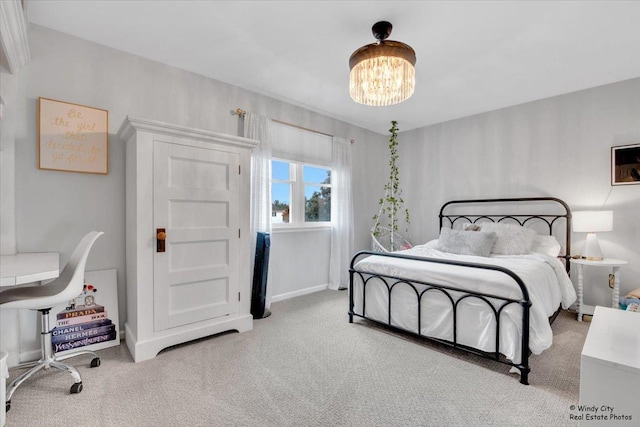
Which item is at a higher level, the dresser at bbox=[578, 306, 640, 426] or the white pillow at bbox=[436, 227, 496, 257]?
the white pillow at bbox=[436, 227, 496, 257]

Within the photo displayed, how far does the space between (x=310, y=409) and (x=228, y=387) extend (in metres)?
0.56

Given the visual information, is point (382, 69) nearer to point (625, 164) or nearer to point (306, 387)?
point (306, 387)

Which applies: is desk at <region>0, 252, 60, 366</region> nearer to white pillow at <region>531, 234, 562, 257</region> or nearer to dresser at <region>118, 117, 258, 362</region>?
dresser at <region>118, 117, 258, 362</region>

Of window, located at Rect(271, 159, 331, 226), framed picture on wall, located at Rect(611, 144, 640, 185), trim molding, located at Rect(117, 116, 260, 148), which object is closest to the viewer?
trim molding, located at Rect(117, 116, 260, 148)

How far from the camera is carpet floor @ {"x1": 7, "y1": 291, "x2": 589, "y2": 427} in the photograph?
5.20ft

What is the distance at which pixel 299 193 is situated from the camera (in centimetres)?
397

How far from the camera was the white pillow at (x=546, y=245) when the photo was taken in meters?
3.21

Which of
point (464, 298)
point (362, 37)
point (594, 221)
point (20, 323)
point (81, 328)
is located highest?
point (362, 37)

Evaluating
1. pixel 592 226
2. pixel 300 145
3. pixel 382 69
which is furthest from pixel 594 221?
pixel 300 145

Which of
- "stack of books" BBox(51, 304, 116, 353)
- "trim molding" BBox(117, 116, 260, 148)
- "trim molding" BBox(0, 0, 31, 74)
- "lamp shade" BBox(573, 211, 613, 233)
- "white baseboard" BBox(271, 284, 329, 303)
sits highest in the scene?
"trim molding" BBox(0, 0, 31, 74)

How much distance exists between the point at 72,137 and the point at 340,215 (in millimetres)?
3023

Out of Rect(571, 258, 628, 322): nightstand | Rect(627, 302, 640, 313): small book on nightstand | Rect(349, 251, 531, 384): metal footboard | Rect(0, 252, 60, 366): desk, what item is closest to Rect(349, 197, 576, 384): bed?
Rect(349, 251, 531, 384): metal footboard

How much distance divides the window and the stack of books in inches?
76.2

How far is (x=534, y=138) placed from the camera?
12.0 feet
